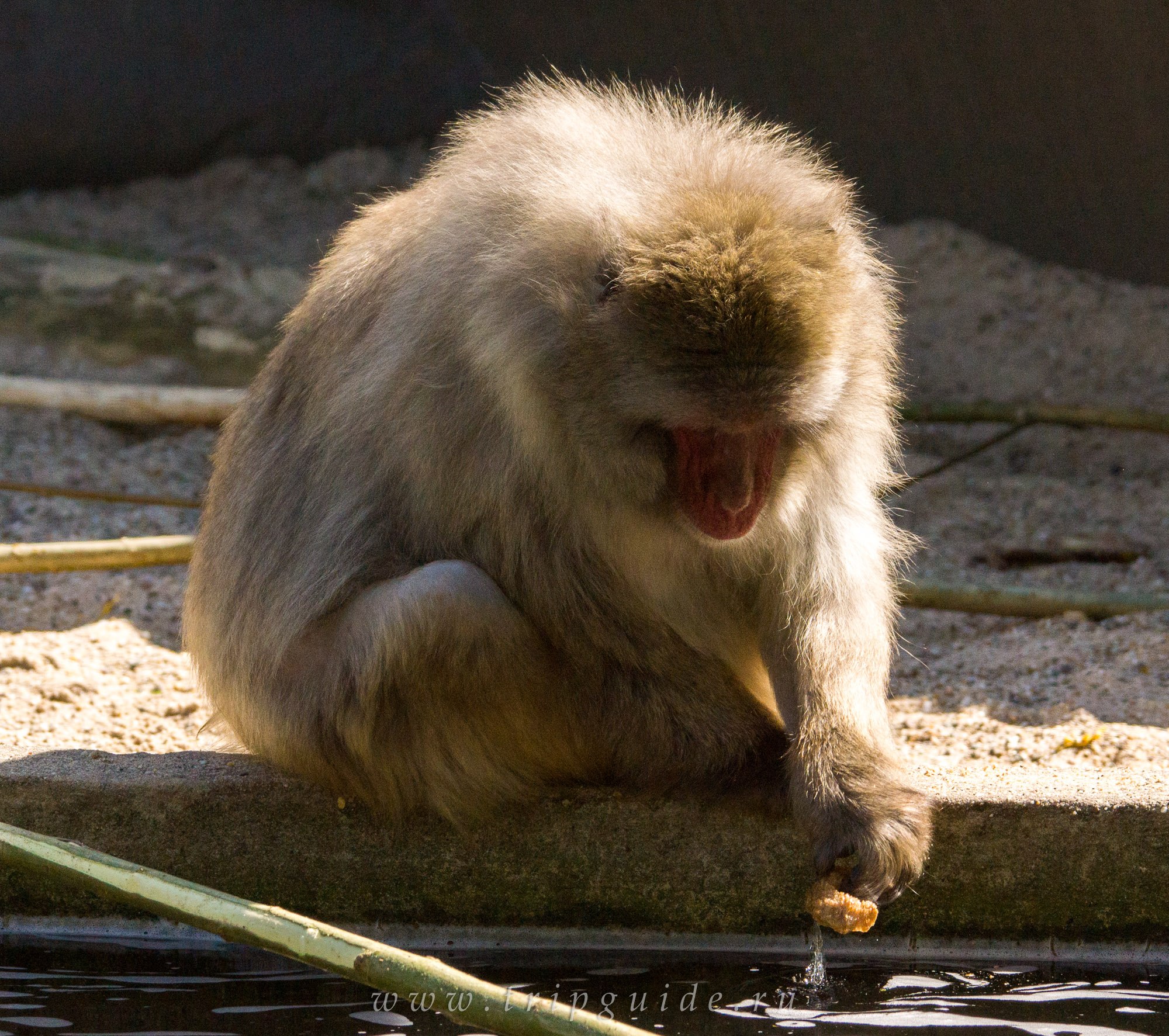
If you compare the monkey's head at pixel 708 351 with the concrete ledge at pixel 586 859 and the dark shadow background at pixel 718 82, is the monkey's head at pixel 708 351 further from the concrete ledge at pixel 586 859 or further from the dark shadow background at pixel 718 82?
the dark shadow background at pixel 718 82

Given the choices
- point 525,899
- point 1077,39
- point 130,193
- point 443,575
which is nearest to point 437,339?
point 443,575

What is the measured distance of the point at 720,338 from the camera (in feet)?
10.1

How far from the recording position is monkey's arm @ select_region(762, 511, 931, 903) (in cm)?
356

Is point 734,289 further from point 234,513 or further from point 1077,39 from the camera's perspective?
point 1077,39

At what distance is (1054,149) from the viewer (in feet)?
29.3

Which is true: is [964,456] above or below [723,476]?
below

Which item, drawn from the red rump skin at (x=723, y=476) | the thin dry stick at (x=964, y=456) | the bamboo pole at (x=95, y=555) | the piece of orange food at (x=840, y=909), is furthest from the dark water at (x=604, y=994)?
the thin dry stick at (x=964, y=456)

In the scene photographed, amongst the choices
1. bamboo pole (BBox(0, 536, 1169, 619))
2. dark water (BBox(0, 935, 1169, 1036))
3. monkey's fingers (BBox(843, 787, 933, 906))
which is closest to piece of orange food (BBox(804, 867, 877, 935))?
monkey's fingers (BBox(843, 787, 933, 906))

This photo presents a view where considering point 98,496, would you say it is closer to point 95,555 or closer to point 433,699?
point 95,555

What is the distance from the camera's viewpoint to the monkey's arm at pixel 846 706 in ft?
11.7

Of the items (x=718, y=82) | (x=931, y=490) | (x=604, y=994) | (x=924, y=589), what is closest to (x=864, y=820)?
(x=604, y=994)

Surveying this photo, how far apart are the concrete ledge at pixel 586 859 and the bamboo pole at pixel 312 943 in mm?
639

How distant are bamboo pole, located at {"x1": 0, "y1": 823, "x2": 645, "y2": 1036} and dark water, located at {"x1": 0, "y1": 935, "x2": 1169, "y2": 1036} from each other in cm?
48

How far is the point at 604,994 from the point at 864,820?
74 cm
